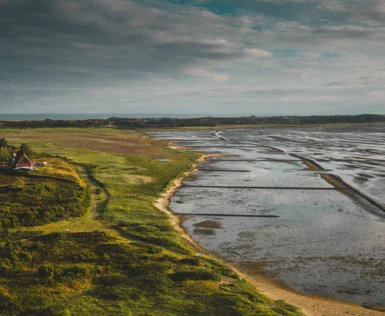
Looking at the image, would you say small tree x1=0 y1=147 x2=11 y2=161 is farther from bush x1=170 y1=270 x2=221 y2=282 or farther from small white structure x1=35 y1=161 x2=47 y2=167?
bush x1=170 y1=270 x2=221 y2=282

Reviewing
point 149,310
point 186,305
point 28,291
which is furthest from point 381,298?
point 28,291

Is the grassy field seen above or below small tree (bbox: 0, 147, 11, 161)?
below

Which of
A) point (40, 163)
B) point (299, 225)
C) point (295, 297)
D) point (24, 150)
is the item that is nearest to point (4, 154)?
point (24, 150)

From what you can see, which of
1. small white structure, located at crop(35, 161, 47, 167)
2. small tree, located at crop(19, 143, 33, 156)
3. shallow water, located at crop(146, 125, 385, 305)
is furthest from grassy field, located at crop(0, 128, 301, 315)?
small tree, located at crop(19, 143, 33, 156)

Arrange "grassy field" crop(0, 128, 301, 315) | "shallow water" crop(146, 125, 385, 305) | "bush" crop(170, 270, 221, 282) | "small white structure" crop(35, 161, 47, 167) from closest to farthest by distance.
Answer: "grassy field" crop(0, 128, 301, 315) < "bush" crop(170, 270, 221, 282) < "shallow water" crop(146, 125, 385, 305) < "small white structure" crop(35, 161, 47, 167)

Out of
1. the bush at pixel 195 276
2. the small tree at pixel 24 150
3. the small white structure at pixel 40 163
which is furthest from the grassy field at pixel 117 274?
the small tree at pixel 24 150

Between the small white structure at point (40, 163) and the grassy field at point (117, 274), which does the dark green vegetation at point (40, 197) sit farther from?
A: the small white structure at point (40, 163)

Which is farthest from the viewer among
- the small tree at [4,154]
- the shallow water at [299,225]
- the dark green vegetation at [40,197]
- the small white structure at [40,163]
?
the small tree at [4,154]

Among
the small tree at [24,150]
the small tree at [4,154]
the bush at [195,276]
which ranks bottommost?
the bush at [195,276]

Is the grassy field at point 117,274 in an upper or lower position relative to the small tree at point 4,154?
lower

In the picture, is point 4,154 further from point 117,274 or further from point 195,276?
point 195,276
